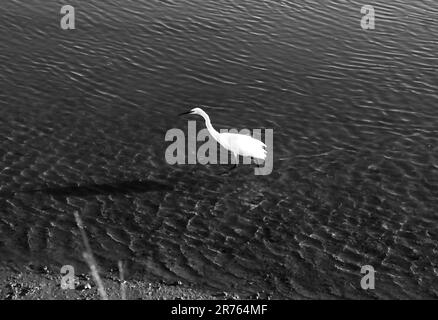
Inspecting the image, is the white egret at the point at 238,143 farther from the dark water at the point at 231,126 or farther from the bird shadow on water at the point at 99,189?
the bird shadow on water at the point at 99,189

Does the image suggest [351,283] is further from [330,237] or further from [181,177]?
[181,177]

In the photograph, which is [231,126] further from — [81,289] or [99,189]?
[81,289]

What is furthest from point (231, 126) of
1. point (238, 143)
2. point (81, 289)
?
point (81, 289)

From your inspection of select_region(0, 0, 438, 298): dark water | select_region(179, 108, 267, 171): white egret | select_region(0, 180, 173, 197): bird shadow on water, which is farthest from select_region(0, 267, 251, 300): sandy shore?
select_region(179, 108, 267, 171): white egret

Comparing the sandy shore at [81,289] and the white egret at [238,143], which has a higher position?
the white egret at [238,143]

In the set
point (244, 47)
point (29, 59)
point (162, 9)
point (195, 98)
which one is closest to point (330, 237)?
point (195, 98)

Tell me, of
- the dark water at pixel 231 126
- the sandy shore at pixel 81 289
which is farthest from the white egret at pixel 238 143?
the sandy shore at pixel 81 289
